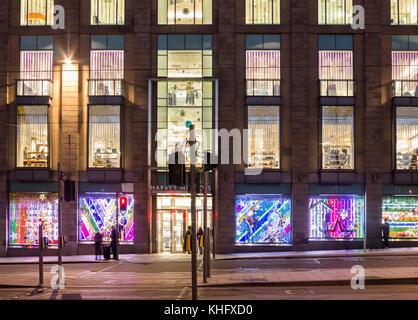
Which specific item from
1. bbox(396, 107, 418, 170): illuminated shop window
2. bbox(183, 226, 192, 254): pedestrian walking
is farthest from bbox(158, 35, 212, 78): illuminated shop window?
bbox(396, 107, 418, 170): illuminated shop window

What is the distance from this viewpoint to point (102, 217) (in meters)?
32.4

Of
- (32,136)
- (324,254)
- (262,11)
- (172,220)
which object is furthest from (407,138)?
(32,136)

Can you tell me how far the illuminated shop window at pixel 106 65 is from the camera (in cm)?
3275

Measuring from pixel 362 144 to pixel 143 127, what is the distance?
13.3m

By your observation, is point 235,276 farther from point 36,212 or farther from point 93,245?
point 36,212

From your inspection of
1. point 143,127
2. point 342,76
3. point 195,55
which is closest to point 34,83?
point 143,127

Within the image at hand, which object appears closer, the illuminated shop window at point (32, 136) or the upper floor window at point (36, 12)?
the illuminated shop window at point (32, 136)

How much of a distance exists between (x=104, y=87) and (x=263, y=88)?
9670 mm

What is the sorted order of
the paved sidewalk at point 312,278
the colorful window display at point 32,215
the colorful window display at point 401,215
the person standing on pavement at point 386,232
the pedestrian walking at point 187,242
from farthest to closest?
the colorful window display at point 32,215, the colorful window display at point 401,215, the person standing on pavement at point 386,232, the pedestrian walking at point 187,242, the paved sidewalk at point 312,278

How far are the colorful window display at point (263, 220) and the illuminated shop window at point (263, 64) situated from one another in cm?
653

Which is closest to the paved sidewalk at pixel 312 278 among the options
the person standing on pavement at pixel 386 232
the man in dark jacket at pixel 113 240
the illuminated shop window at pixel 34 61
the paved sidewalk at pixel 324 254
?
the paved sidewalk at pixel 324 254

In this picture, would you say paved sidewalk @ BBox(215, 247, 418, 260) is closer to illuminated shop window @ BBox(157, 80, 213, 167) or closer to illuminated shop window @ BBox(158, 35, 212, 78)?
illuminated shop window @ BBox(157, 80, 213, 167)

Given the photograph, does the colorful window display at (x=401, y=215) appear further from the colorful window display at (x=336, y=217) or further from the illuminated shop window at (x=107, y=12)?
the illuminated shop window at (x=107, y=12)

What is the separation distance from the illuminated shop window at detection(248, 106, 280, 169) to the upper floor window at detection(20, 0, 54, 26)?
13656 mm
